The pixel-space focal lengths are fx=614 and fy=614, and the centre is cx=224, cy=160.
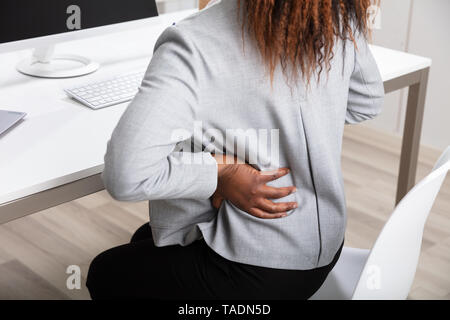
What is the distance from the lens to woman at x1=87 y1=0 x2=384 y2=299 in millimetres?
884

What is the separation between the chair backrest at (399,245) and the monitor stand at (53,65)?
0.95m

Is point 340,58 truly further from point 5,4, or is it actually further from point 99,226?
point 99,226

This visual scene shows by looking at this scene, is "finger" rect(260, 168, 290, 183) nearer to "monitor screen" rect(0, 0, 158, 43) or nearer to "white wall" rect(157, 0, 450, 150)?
"monitor screen" rect(0, 0, 158, 43)

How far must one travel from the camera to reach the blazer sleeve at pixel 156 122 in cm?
87

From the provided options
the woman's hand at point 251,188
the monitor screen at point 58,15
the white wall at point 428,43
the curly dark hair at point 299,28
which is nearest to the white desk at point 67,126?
the monitor screen at point 58,15

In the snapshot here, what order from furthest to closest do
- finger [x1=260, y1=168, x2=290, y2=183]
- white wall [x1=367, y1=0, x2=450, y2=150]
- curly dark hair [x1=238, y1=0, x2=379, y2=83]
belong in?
1. white wall [x1=367, y1=0, x2=450, y2=150]
2. finger [x1=260, y1=168, x2=290, y2=183]
3. curly dark hair [x1=238, y1=0, x2=379, y2=83]

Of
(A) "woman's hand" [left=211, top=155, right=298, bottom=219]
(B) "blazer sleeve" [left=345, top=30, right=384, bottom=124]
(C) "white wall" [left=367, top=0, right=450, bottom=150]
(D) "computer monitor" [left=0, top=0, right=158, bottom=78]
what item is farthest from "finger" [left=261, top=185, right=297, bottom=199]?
(C) "white wall" [left=367, top=0, right=450, bottom=150]

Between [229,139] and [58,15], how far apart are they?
786mm

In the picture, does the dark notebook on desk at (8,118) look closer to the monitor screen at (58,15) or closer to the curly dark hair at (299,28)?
the monitor screen at (58,15)

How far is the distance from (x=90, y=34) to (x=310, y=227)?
0.87m

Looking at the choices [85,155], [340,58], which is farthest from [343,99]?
[85,155]

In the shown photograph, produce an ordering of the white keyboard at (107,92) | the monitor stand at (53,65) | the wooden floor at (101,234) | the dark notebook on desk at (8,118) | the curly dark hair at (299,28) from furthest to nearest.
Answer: the wooden floor at (101,234) → the monitor stand at (53,65) → the white keyboard at (107,92) → the dark notebook on desk at (8,118) → the curly dark hair at (299,28)

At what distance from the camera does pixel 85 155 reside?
1.16 metres

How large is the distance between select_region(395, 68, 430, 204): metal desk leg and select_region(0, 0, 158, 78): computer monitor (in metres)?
0.79
